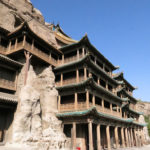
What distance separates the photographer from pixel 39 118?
17688 mm

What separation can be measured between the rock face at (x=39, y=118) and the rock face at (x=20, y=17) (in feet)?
24.9

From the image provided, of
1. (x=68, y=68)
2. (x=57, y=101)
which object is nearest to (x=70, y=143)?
(x=57, y=101)

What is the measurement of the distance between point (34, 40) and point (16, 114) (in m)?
9.57

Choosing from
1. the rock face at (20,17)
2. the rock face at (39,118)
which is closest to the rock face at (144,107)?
the rock face at (20,17)

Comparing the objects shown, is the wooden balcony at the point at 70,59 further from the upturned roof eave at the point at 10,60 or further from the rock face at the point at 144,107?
the rock face at the point at 144,107

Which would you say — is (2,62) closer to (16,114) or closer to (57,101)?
(16,114)

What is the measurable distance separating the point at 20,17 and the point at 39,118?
1648 cm

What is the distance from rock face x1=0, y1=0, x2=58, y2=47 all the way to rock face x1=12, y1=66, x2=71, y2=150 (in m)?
7.60

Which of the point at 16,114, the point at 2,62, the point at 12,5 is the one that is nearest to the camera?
the point at 16,114

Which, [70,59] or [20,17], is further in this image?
[20,17]

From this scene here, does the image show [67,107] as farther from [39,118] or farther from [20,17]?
[20,17]

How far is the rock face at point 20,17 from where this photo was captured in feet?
74.8

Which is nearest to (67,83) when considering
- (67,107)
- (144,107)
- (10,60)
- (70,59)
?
(67,107)

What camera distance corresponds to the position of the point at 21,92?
1703 centimetres
